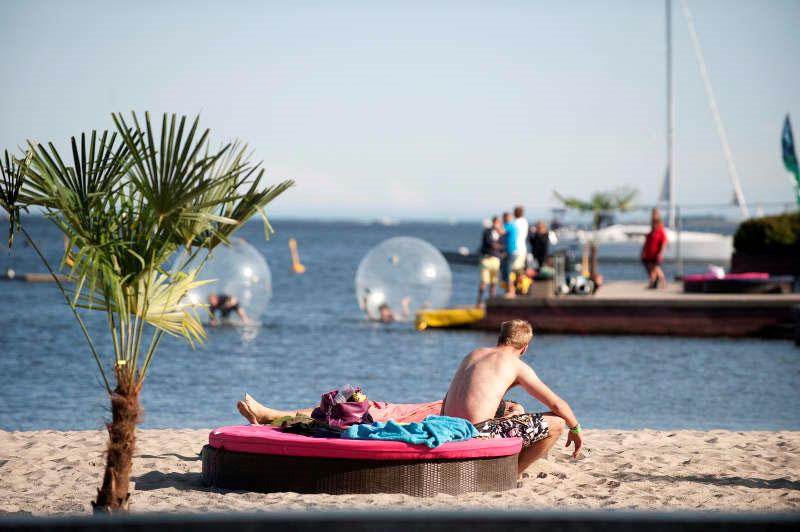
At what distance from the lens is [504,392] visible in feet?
27.6

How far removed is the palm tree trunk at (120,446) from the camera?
6500 millimetres

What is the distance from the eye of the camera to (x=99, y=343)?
2681 centimetres

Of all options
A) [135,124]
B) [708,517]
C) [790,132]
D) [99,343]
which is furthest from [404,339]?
[790,132]

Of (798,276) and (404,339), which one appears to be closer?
(404,339)

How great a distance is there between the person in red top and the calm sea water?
115 inches

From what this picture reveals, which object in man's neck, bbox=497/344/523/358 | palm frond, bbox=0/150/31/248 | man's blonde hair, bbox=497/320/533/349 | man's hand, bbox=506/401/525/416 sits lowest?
man's hand, bbox=506/401/525/416

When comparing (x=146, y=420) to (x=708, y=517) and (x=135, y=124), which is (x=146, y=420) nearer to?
(x=135, y=124)

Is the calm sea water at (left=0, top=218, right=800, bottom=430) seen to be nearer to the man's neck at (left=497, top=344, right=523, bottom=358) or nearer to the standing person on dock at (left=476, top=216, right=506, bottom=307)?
the standing person on dock at (left=476, top=216, right=506, bottom=307)

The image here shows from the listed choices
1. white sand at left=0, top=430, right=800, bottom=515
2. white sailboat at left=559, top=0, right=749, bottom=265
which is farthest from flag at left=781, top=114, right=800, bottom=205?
white sand at left=0, top=430, right=800, bottom=515

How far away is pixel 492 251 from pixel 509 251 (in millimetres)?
921

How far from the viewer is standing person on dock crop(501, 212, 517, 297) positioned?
24.3 meters

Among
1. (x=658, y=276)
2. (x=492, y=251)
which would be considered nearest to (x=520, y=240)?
(x=492, y=251)

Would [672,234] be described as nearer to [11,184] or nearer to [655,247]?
[655,247]

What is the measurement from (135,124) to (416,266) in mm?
18050
